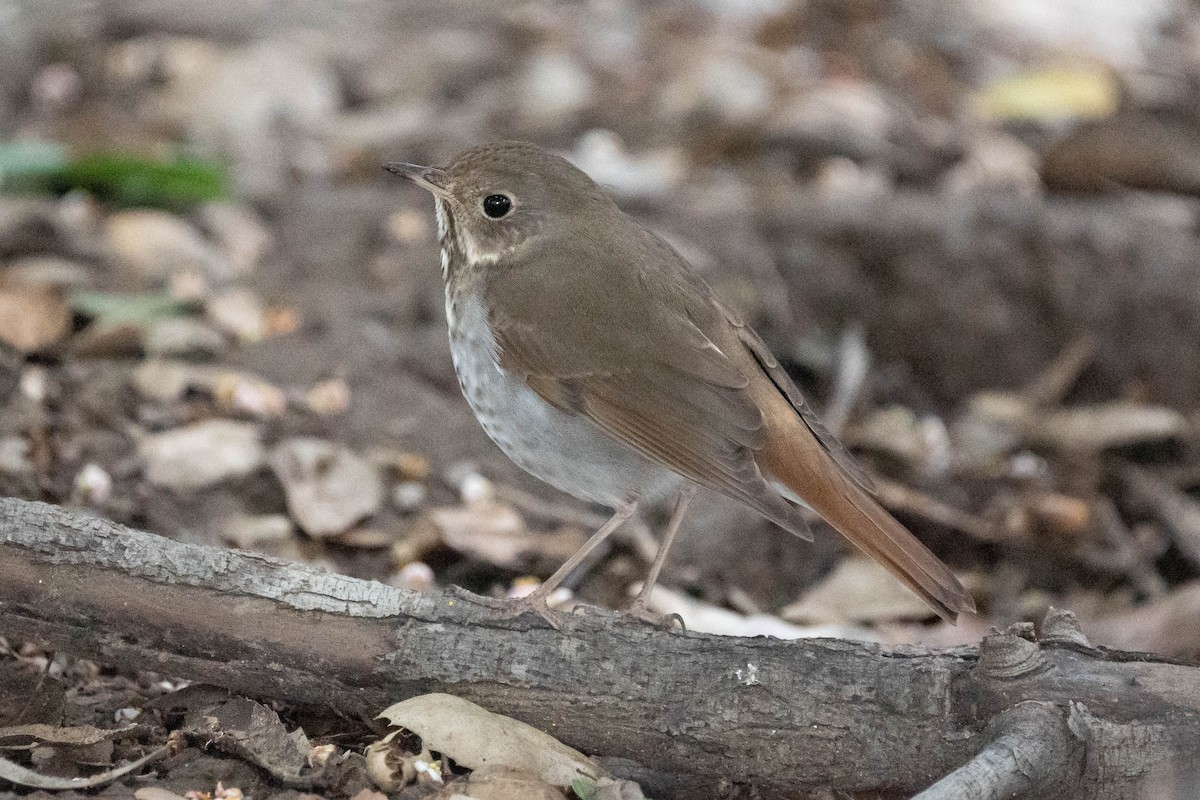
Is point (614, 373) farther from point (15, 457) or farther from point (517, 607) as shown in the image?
point (15, 457)

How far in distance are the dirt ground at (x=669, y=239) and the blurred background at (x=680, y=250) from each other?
18 mm

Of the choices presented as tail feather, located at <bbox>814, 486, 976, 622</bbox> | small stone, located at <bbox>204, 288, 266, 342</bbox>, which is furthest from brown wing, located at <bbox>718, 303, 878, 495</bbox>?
small stone, located at <bbox>204, 288, 266, 342</bbox>

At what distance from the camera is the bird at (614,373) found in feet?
11.3

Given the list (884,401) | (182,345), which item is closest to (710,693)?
(182,345)

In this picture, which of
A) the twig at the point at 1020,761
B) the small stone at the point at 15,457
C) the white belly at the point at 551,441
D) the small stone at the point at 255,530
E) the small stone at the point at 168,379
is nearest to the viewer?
the twig at the point at 1020,761

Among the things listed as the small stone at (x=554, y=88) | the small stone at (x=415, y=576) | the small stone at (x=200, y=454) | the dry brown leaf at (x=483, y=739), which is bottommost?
the dry brown leaf at (x=483, y=739)

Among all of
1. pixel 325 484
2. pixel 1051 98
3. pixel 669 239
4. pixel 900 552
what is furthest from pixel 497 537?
pixel 1051 98

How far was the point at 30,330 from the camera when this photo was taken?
4641 mm

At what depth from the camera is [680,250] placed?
5.71m

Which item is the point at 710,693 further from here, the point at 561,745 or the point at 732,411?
the point at 732,411

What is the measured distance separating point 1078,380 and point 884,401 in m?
0.83

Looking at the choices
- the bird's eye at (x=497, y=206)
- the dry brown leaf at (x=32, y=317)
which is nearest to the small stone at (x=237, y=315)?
the dry brown leaf at (x=32, y=317)

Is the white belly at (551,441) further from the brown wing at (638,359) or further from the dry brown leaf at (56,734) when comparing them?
the dry brown leaf at (56,734)

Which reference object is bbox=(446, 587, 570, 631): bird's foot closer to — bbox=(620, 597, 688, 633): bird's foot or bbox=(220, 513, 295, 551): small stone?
bbox=(620, 597, 688, 633): bird's foot
